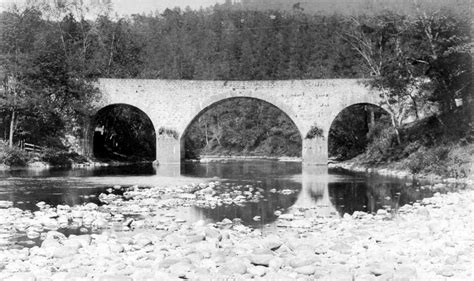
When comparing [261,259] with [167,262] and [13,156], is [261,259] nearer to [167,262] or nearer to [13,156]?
[167,262]

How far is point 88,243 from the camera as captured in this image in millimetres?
9484

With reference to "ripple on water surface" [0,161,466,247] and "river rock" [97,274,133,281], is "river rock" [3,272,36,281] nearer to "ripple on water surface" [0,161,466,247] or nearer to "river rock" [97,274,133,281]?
"river rock" [97,274,133,281]

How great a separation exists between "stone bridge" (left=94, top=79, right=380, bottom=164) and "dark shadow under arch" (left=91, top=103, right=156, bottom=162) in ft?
14.8

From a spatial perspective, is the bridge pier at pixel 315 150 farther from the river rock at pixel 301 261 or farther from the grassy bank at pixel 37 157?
the river rock at pixel 301 261

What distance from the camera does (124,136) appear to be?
38.7 m

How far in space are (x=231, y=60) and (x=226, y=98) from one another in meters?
27.3

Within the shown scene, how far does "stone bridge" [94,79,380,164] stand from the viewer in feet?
98.8

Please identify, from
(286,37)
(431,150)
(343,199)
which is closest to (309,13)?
(286,37)

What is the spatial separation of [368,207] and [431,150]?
960 cm

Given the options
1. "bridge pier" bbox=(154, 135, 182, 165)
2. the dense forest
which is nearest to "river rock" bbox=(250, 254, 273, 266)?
the dense forest

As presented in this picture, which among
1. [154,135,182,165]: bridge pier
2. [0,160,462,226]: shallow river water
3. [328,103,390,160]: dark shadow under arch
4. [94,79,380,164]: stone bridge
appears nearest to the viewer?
[0,160,462,226]: shallow river water

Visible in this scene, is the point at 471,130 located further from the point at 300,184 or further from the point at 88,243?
the point at 88,243

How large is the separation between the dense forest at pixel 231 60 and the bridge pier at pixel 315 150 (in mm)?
3477

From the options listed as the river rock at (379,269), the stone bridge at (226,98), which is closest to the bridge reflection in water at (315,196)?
the stone bridge at (226,98)
